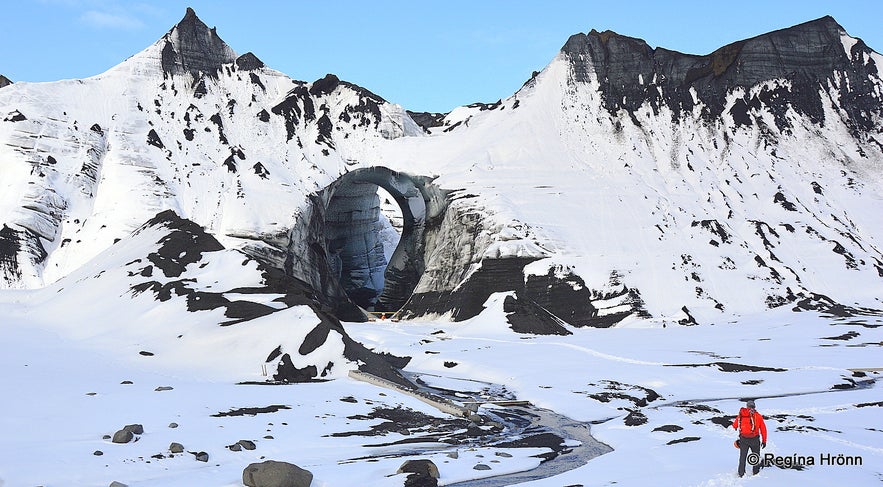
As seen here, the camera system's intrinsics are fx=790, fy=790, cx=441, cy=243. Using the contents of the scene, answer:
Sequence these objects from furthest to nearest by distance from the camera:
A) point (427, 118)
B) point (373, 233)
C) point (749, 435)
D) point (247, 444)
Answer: point (427, 118) < point (373, 233) < point (247, 444) < point (749, 435)

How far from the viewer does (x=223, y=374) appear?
122ft

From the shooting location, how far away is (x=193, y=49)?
320 ft

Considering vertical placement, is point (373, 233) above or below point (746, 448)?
above

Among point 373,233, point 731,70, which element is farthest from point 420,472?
point 731,70

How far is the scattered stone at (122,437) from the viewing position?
22077mm

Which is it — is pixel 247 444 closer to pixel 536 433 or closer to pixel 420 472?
pixel 420 472

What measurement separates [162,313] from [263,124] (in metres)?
52.7

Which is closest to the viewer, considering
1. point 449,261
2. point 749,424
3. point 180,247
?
point 749,424

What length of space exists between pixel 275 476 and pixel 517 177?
7145cm

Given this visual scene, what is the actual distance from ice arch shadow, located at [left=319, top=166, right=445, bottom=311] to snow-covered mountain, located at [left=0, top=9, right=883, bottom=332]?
11.0 inches

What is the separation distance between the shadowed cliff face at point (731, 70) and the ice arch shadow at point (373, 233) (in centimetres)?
2752

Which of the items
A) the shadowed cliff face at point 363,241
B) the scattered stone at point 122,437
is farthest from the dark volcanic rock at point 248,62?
the scattered stone at point 122,437

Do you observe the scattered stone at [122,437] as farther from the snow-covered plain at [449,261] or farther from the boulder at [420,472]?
the boulder at [420,472]

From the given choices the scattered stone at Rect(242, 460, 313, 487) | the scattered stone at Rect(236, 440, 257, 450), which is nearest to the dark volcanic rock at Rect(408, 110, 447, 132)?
the scattered stone at Rect(236, 440, 257, 450)
